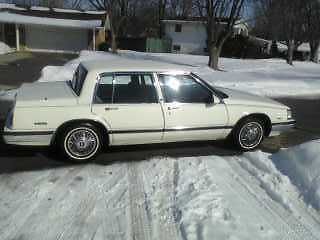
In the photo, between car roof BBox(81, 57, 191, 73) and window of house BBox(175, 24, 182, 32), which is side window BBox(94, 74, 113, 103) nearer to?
car roof BBox(81, 57, 191, 73)

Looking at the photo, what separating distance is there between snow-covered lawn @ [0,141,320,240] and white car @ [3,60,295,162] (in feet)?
1.26

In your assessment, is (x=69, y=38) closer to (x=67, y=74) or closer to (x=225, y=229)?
(x=67, y=74)

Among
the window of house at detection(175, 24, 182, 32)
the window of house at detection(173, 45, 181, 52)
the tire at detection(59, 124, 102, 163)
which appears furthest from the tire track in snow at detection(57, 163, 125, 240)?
the window of house at detection(175, 24, 182, 32)

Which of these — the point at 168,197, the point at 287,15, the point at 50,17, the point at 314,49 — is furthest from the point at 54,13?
the point at 168,197

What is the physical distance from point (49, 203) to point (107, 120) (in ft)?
5.85

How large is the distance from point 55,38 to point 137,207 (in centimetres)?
3456

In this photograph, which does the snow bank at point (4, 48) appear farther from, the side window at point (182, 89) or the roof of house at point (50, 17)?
the side window at point (182, 89)

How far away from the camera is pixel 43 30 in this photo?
37125 mm

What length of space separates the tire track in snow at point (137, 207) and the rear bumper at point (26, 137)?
4.06 feet

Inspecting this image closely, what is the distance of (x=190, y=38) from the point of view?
161 feet

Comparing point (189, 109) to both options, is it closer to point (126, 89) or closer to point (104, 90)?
point (126, 89)

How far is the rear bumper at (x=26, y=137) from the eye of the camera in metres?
6.06

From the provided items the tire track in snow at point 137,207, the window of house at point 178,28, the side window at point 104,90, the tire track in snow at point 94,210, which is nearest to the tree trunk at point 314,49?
the window of house at point 178,28

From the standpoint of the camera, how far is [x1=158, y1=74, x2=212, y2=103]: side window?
6641 mm
